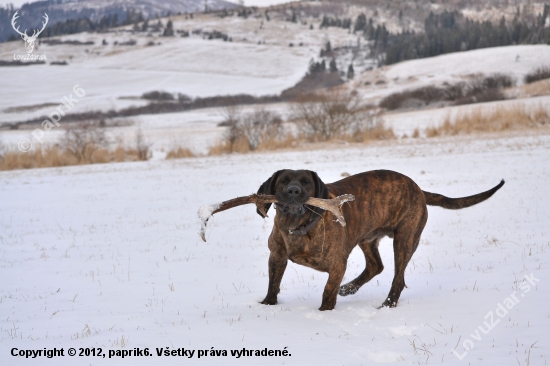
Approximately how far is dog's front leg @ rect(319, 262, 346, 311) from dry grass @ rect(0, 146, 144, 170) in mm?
23004

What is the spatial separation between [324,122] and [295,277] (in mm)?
23809

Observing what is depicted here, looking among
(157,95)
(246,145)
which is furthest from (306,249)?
(157,95)

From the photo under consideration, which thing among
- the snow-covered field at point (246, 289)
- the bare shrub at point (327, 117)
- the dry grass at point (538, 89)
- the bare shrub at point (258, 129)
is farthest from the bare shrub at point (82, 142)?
the dry grass at point (538, 89)

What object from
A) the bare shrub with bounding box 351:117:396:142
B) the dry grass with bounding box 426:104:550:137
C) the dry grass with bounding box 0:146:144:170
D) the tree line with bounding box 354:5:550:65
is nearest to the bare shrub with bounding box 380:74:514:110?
the dry grass with bounding box 426:104:550:137

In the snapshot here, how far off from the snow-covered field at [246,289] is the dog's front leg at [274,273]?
0.12 m

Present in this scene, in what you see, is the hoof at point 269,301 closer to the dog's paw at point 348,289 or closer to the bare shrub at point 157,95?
the dog's paw at point 348,289

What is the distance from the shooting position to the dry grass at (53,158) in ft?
83.9

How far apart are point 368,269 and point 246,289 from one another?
138 centimetres

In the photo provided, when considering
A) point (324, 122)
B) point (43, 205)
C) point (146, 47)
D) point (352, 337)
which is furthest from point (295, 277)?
point (146, 47)

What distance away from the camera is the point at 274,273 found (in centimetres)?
532

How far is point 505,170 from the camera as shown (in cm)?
1507

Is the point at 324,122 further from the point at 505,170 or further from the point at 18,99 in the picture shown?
the point at 18,99

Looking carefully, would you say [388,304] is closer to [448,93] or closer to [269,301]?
[269,301]

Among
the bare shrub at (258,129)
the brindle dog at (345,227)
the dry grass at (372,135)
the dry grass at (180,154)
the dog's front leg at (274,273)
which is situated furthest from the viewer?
the dry grass at (372,135)
